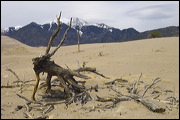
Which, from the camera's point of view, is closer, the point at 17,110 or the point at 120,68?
the point at 17,110

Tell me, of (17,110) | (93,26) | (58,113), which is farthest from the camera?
(93,26)

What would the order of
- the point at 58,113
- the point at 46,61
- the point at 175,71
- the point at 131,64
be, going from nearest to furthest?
the point at 58,113, the point at 46,61, the point at 175,71, the point at 131,64

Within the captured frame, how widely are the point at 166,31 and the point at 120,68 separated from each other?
194 ft

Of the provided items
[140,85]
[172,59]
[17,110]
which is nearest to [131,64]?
[172,59]

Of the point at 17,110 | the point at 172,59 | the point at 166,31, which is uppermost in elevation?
the point at 166,31

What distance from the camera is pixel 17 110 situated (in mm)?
4852

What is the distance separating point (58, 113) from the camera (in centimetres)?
455

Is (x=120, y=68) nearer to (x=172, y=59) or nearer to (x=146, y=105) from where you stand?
(x=172, y=59)

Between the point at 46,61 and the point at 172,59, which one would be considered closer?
the point at 46,61

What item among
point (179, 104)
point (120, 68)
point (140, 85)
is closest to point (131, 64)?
point (120, 68)

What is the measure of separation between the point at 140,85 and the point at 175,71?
2725 mm

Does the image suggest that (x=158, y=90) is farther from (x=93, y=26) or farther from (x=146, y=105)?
(x=93, y=26)

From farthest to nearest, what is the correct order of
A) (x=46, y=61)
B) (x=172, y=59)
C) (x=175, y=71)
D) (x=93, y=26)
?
(x=93, y=26)
(x=172, y=59)
(x=175, y=71)
(x=46, y=61)

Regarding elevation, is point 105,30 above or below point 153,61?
above
